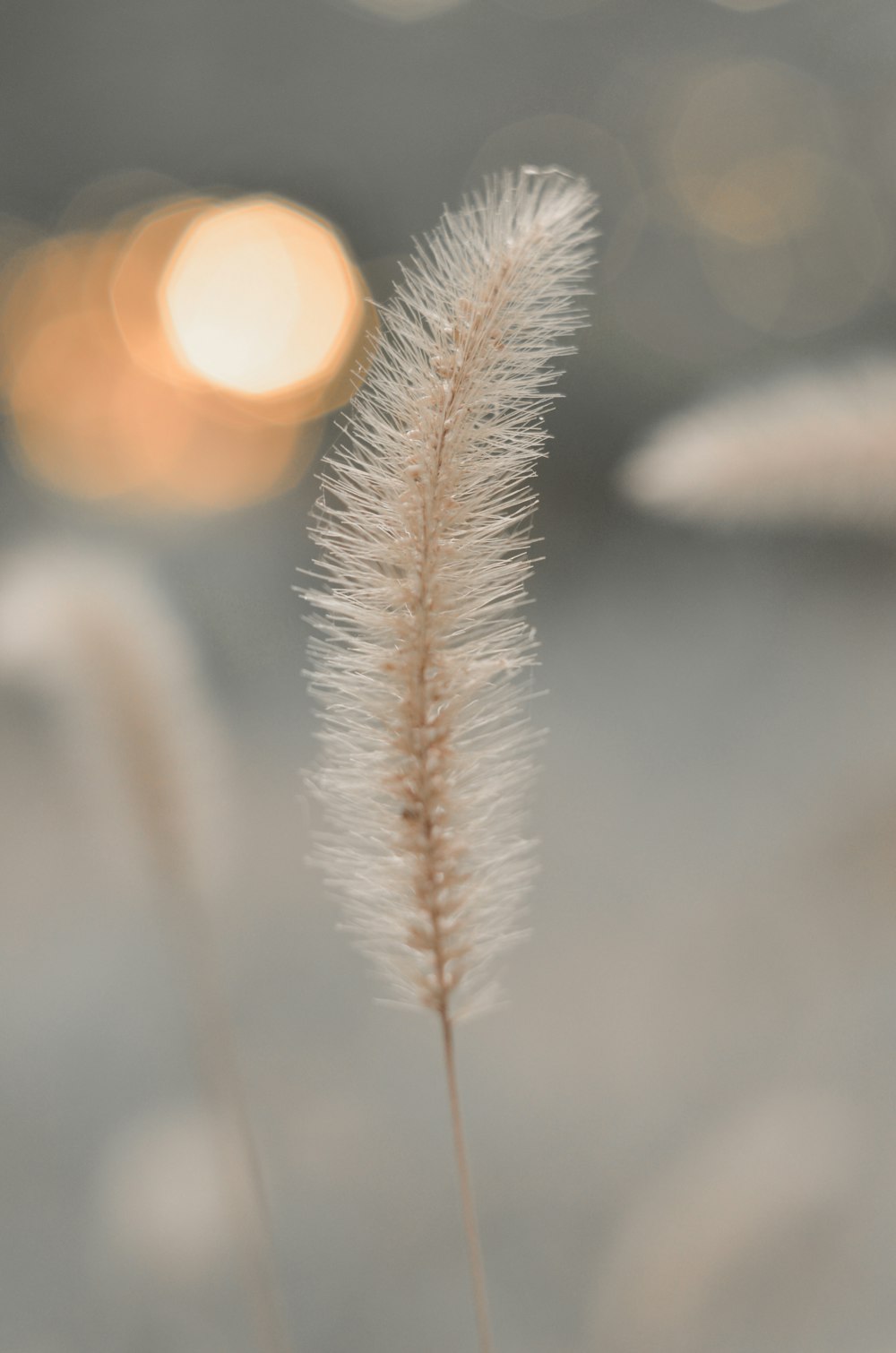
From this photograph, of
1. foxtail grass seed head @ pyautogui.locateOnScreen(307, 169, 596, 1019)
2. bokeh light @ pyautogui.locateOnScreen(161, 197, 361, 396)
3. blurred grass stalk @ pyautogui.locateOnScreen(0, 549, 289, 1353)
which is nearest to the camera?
foxtail grass seed head @ pyautogui.locateOnScreen(307, 169, 596, 1019)

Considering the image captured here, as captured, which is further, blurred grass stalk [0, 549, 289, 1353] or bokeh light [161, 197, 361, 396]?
bokeh light [161, 197, 361, 396]

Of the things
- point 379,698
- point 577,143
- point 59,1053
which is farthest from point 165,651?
point 577,143

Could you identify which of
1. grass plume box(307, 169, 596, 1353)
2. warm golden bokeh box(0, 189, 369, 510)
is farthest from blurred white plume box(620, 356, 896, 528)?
warm golden bokeh box(0, 189, 369, 510)

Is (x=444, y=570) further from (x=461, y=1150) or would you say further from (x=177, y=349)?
(x=177, y=349)

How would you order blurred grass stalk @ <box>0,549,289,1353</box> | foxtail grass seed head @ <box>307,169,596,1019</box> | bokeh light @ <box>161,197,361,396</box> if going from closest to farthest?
1. foxtail grass seed head @ <box>307,169,596,1019</box>
2. blurred grass stalk @ <box>0,549,289,1353</box>
3. bokeh light @ <box>161,197,361,396</box>

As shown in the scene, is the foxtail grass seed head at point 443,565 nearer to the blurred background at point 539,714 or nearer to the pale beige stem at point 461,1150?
the pale beige stem at point 461,1150

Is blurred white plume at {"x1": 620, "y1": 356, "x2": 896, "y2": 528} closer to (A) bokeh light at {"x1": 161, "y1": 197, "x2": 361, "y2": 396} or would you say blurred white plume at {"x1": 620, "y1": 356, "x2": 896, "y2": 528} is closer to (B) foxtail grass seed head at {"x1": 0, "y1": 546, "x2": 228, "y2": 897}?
(B) foxtail grass seed head at {"x1": 0, "y1": 546, "x2": 228, "y2": 897}

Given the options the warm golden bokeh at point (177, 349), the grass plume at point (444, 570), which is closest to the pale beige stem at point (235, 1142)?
the grass plume at point (444, 570)
